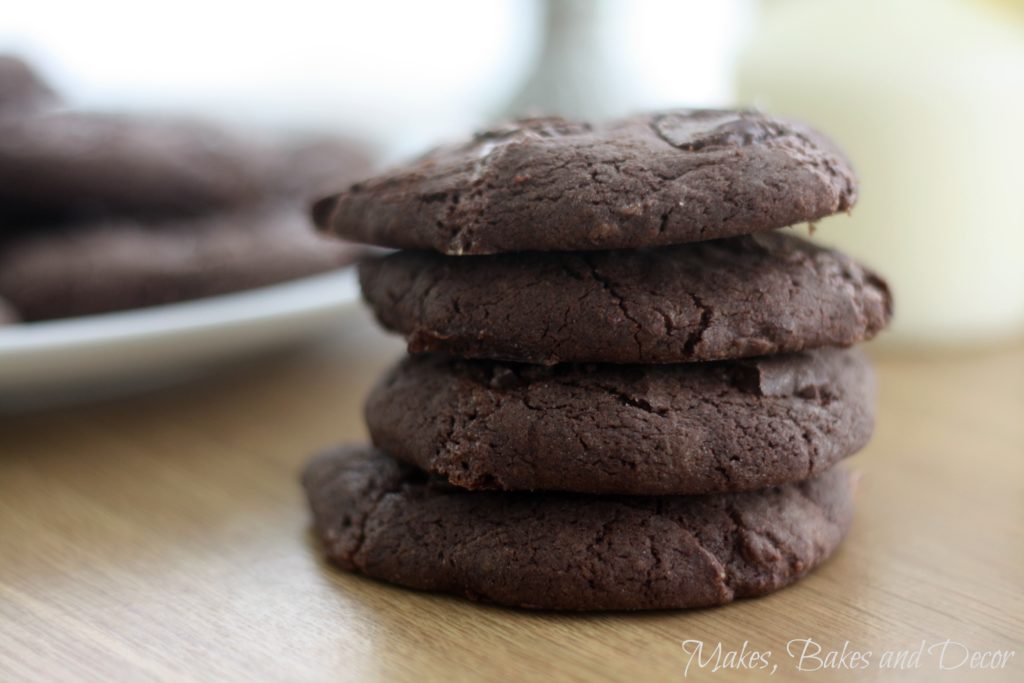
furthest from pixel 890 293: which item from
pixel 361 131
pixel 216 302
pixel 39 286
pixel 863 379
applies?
pixel 361 131

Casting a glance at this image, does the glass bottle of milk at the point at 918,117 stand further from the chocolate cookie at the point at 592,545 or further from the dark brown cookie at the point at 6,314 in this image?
the dark brown cookie at the point at 6,314

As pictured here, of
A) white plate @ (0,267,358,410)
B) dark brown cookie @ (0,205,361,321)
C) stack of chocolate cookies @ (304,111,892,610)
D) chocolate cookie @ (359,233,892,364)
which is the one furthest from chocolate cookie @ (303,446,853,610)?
dark brown cookie @ (0,205,361,321)

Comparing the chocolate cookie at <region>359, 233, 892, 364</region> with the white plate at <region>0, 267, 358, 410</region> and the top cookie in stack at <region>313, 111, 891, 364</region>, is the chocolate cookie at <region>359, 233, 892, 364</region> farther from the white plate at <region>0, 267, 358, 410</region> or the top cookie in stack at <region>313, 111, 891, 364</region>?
the white plate at <region>0, 267, 358, 410</region>

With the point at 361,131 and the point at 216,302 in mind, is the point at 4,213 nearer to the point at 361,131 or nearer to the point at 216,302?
the point at 216,302

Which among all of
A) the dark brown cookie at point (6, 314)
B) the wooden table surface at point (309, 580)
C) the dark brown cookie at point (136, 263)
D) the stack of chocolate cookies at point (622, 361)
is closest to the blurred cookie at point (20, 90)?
the dark brown cookie at point (136, 263)

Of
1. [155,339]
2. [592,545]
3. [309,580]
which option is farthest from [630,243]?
[155,339]
